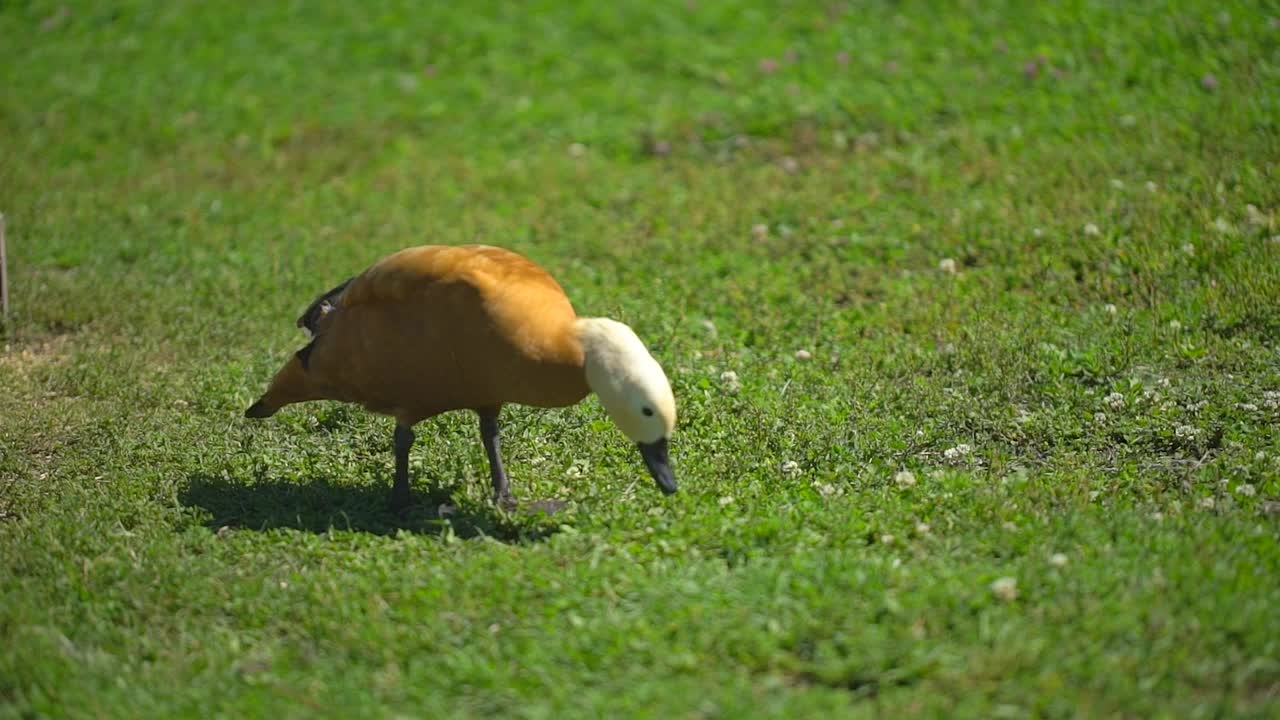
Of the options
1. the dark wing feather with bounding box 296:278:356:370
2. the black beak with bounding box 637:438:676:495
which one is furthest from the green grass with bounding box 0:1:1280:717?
the dark wing feather with bounding box 296:278:356:370

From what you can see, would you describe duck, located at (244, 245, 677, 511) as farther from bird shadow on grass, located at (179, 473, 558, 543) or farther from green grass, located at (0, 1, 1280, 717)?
green grass, located at (0, 1, 1280, 717)

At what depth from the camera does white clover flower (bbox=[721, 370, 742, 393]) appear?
613 cm

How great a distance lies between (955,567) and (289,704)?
2.20 metres

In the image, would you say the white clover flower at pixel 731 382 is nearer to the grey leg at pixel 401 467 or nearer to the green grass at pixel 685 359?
the green grass at pixel 685 359

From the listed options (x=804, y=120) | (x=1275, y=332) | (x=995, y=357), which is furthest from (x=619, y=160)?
(x=1275, y=332)

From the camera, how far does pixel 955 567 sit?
169 inches

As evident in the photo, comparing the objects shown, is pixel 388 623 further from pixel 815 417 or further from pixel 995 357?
pixel 995 357

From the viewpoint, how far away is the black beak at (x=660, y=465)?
4.75m

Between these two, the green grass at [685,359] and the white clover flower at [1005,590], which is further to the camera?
the white clover flower at [1005,590]

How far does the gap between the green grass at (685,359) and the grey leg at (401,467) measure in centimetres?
11

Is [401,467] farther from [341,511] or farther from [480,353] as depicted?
[480,353]

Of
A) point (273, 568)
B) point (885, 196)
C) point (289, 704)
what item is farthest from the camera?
point (885, 196)

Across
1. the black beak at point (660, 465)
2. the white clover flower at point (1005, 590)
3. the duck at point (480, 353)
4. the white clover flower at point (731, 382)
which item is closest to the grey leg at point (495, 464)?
the duck at point (480, 353)

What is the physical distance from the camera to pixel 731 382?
6.20m
